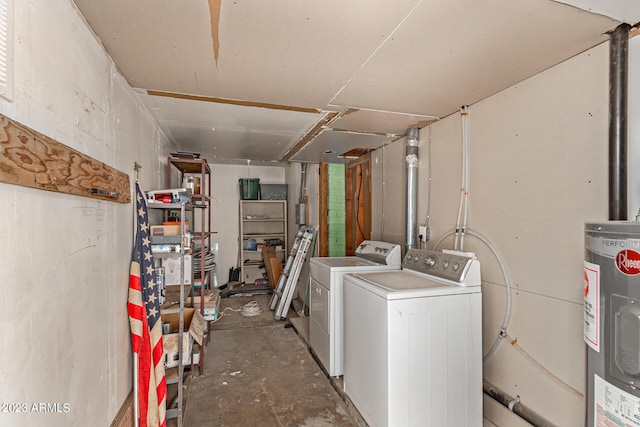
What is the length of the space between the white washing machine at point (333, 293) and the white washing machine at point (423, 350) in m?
0.52

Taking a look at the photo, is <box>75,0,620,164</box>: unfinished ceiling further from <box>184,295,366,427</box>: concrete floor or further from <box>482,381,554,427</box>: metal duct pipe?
<box>184,295,366,427</box>: concrete floor

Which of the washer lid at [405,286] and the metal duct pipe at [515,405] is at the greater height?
the washer lid at [405,286]

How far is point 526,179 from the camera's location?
1.70 m

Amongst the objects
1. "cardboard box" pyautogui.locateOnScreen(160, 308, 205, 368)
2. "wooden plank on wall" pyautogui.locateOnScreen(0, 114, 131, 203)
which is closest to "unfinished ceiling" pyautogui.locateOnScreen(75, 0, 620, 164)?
"wooden plank on wall" pyautogui.locateOnScreen(0, 114, 131, 203)

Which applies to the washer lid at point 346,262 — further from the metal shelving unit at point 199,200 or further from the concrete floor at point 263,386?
the metal shelving unit at point 199,200

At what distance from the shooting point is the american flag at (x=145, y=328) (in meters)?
1.73

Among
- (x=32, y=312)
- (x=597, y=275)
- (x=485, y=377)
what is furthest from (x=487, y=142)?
(x=32, y=312)

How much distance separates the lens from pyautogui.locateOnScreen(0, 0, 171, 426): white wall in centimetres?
83

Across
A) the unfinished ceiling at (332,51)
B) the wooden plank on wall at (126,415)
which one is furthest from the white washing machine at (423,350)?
the wooden plank on wall at (126,415)

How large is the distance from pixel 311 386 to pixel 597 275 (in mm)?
2109

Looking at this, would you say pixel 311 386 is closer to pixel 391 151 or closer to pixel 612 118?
pixel 391 151

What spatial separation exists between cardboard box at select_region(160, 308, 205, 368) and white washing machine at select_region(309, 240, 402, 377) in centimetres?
100

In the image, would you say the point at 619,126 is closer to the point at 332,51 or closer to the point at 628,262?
the point at 628,262

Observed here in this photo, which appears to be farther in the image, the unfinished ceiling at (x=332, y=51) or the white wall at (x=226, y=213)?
the white wall at (x=226, y=213)
